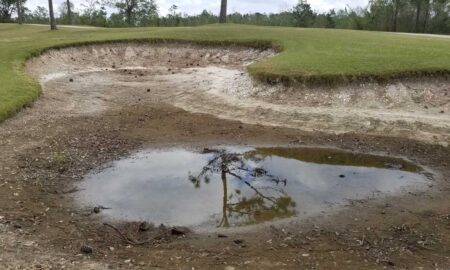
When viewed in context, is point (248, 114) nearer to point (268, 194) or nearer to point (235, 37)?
point (268, 194)

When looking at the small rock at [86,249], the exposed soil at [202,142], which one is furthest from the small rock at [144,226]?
the small rock at [86,249]

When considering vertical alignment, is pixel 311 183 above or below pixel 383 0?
below

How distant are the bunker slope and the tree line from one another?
28.9m

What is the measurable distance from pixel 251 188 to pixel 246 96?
810cm

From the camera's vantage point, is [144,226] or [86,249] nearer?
[86,249]

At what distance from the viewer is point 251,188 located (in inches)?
396

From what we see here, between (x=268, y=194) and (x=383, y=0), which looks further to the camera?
(x=383, y=0)

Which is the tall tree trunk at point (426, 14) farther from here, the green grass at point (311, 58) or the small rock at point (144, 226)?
the small rock at point (144, 226)

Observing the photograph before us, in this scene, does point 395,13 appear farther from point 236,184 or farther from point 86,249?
point 86,249

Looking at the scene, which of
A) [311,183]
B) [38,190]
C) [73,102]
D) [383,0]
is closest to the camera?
[38,190]

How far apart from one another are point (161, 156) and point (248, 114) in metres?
4.64

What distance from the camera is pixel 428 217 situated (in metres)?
8.81

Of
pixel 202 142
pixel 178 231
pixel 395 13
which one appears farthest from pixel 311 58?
pixel 395 13

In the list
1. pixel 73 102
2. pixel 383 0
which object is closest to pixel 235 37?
pixel 73 102
